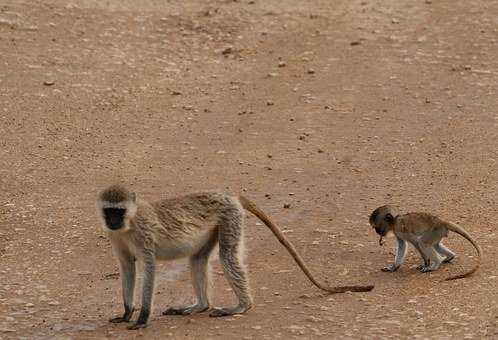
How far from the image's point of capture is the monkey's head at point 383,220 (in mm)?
11234

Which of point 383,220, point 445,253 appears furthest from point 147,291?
point 445,253

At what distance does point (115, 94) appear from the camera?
17.4m

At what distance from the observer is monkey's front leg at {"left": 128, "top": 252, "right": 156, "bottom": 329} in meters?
9.31

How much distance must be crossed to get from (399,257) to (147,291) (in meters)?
3.08

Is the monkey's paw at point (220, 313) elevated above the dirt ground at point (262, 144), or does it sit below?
below

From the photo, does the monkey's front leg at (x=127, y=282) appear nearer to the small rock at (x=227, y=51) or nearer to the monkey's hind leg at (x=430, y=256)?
the monkey's hind leg at (x=430, y=256)

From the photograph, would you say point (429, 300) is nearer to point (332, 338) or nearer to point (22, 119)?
point (332, 338)

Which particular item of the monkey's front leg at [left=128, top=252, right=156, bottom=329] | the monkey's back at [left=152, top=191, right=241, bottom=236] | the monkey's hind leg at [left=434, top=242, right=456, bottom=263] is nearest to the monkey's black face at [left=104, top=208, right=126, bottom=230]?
the monkey's front leg at [left=128, top=252, right=156, bottom=329]

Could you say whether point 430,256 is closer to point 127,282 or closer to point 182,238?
point 182,238

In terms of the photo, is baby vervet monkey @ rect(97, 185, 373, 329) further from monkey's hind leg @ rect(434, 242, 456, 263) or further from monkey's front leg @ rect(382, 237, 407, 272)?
monkey's hind leg @ rect(434, 242, 456, 263)

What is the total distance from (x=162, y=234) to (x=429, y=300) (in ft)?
8.42

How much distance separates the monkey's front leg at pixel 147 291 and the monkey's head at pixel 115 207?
39 centimetres

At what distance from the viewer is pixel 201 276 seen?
9.95 m

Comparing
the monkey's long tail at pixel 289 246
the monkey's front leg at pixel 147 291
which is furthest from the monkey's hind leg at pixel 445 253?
the monkey's front leg at pixel 147 291
